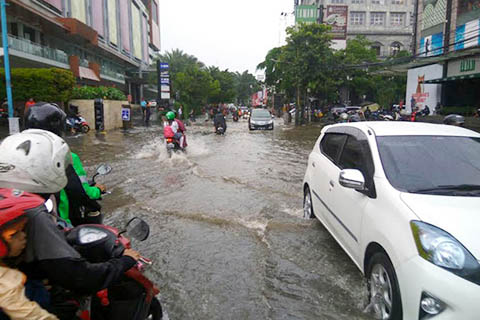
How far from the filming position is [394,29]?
62844 mm

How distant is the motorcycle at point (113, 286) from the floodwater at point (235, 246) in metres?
1.24

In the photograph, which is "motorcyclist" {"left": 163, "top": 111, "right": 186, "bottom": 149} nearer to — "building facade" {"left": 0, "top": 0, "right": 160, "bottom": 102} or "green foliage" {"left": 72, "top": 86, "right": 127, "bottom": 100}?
"building facade" {"left": 0, "top": 0, "right": 160, "bottom": 102}

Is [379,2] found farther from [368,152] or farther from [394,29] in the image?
[368,152]

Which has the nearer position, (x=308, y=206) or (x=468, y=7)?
(x=308, y=206)

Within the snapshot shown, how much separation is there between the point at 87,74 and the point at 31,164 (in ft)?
120

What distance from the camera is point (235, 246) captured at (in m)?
5.05

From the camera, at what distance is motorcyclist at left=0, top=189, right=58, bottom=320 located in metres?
1.51

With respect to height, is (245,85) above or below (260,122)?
above

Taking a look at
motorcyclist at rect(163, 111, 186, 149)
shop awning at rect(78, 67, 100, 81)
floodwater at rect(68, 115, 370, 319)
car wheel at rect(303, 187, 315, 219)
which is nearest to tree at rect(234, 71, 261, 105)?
shop awning at rect(78, 67, 100, 81)

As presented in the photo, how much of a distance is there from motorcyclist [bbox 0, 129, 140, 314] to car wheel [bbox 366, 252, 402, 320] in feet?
5.94

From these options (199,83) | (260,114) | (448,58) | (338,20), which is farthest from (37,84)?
(338,20)

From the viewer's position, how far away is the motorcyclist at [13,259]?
151cm

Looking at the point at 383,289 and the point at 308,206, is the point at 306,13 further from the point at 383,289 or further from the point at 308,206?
the point at 383,289

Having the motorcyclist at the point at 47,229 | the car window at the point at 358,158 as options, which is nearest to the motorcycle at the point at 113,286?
the motorcyclist at the point at 47,229
